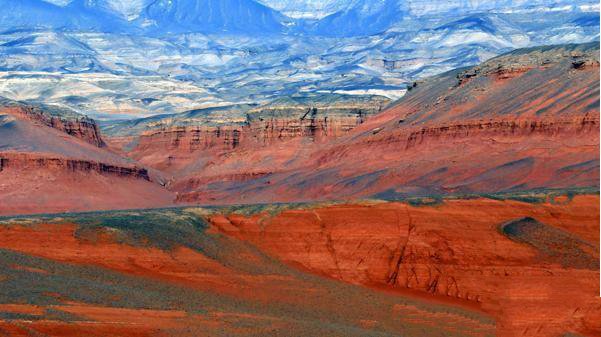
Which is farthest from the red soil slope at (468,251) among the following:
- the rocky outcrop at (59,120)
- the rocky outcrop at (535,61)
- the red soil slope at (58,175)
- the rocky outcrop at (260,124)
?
the rocky outcrop at (260,124)

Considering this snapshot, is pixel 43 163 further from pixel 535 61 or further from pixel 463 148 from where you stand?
pixel 535 61

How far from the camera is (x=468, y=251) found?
44.4 meters

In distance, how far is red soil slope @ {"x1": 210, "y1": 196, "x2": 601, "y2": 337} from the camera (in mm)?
42094

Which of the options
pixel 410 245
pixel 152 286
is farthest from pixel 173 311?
pixel 410 245

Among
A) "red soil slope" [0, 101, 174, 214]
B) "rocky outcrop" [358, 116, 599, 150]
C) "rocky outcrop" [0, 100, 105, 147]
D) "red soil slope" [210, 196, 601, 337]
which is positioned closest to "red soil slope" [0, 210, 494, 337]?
"red soil slope" [210, 196, 601, 337]

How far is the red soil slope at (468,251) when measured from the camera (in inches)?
1657

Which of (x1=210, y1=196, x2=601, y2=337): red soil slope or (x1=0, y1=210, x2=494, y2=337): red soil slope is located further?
(x1=210, y1=196, x2=601, y2=337): red soil slope

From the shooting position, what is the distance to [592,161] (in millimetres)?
70188

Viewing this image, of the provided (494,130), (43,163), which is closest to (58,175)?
(43,163)

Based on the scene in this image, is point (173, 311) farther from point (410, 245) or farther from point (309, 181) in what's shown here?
point (309, 181)

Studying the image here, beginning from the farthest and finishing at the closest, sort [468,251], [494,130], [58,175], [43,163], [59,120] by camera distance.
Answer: [59,120], [43,163], [58,175], [494,130], [468,251]

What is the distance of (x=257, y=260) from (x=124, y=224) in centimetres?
497

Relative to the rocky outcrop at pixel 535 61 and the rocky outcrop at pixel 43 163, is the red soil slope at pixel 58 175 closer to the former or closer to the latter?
the rocky outcrop at pixel 43 163

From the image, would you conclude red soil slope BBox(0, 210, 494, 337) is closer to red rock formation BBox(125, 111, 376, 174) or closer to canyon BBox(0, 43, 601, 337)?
canyon BBox(0, 43, 601, 337)
